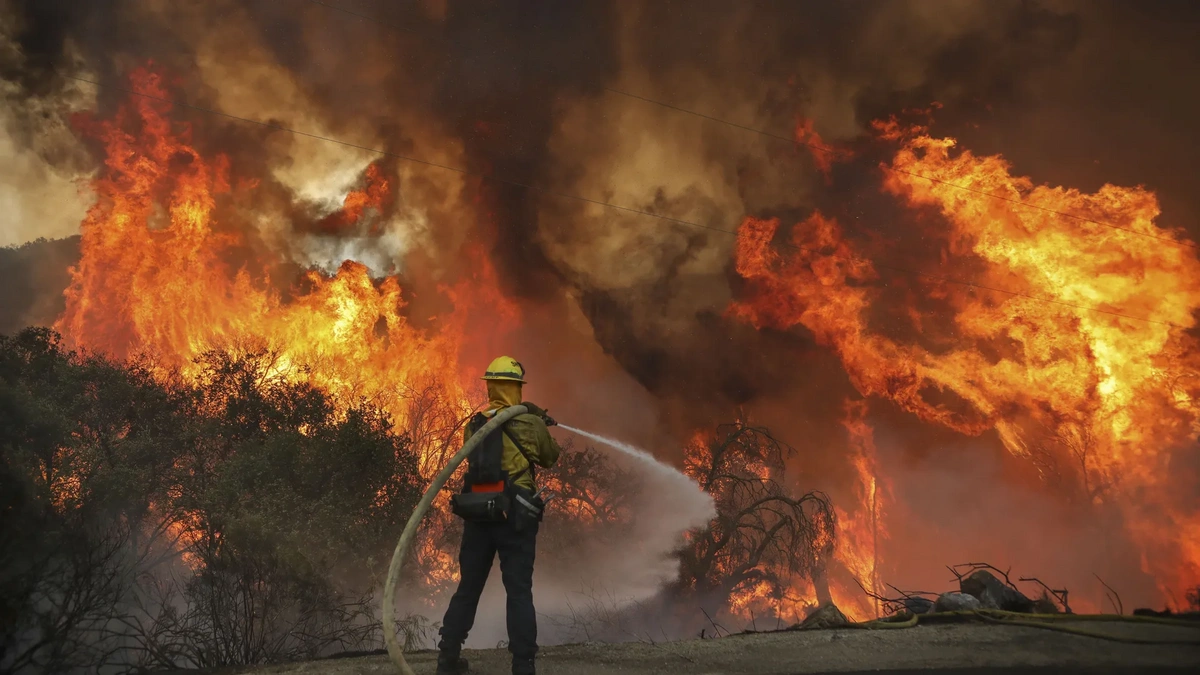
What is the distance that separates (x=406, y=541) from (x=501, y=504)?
0.67 metres

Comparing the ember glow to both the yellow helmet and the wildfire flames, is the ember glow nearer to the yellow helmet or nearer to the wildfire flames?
the wildfire flames

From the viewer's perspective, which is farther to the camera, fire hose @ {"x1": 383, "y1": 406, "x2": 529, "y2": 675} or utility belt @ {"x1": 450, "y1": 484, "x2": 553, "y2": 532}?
utility belt @ {"x1": 450, "y1": 484, "x2": 553, "y2": 532}

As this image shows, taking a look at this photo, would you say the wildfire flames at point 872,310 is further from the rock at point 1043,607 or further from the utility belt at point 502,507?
the utility belt at point 502,507

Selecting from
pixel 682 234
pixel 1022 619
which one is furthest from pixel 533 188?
pixel 1022 619

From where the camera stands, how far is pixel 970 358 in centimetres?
2312

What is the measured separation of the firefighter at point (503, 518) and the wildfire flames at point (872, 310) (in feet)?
45.9

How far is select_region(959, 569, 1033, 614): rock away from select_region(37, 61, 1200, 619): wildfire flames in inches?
453

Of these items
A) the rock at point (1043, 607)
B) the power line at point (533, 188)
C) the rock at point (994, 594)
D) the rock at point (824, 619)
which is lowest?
the rock at point (824, 619)

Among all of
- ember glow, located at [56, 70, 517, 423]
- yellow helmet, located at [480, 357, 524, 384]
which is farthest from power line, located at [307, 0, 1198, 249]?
yellow helmet, located at [480, 357, 524, 384]

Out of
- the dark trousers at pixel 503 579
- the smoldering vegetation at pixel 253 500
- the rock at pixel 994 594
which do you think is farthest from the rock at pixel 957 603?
the smoldering vegetation at pixel 253 500

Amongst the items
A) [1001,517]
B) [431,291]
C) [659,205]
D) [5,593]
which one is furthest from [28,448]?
[1001,517]

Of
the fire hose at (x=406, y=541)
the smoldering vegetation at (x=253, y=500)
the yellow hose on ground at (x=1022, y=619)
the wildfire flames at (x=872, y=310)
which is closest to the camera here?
the fire hose at (x=406, y=541)

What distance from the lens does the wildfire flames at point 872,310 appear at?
1877 centimetres

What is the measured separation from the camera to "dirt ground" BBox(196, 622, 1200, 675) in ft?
17.1
